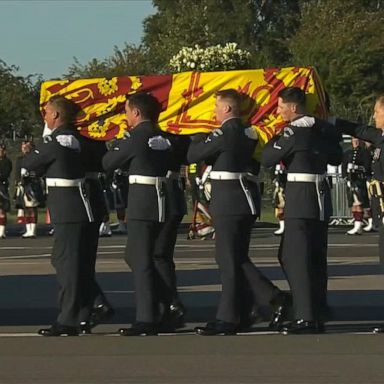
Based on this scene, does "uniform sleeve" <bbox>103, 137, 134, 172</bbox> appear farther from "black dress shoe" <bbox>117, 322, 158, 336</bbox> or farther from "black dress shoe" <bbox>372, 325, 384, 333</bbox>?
"black dress shoe" <bbox>372, 325, 384, 333</bbox>

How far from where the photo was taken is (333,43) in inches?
2313

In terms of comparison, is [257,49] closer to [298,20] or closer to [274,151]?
[298,20]

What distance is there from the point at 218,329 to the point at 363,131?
2074mm

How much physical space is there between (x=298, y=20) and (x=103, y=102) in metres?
51.2

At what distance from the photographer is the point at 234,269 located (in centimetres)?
1152

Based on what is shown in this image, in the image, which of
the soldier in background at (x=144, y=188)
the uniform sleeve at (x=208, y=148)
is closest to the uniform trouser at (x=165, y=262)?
the soldier in background at (x=144, y=188)

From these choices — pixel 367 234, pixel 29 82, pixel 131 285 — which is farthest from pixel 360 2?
pixel 131 285

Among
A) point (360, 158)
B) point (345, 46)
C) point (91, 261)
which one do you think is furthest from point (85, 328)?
point (345, 46)

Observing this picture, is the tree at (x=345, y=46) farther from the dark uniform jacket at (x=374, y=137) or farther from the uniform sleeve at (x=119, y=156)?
the uniform sleeve at (x=119, y=156)

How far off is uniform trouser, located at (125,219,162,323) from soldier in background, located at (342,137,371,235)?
12.2 metres

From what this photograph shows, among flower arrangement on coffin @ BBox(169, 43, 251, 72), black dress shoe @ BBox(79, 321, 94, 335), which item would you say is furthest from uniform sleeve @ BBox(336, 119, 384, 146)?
flower arrangement on coffin @ BBox(169, 43, 251, 72)

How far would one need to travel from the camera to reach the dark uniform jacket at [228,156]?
1136 centimetres

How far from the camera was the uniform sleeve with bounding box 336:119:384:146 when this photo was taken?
11531mm

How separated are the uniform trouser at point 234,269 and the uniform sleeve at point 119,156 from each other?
0.91m
